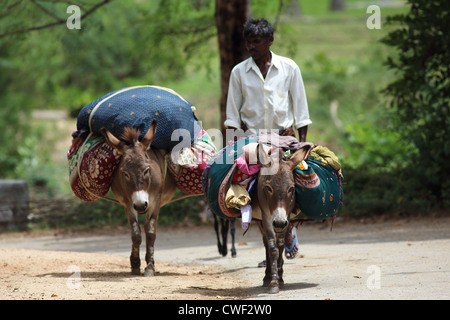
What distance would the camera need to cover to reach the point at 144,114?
7254mm

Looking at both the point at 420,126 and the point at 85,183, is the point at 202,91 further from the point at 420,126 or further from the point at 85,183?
the point at 85,183

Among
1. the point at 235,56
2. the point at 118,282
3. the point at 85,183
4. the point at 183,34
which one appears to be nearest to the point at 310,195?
the point at 118,282

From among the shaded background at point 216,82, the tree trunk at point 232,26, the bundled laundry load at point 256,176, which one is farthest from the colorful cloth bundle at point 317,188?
the tree trunk at point 232,26

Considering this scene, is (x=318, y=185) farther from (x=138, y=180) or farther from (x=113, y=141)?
(x=113, y=141)

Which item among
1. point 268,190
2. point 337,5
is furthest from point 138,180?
point 337,5

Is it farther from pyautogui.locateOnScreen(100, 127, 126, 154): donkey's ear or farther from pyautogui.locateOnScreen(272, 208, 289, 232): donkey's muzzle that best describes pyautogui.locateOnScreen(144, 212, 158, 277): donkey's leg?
pyautogui.locateOnScreen(272, 208, 289, 232): donkey's muzzle

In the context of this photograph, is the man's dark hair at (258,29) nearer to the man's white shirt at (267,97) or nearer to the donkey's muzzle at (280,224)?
the man's white shirt at (267,97)

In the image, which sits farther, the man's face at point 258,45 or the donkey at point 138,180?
the donkey at point 138,180

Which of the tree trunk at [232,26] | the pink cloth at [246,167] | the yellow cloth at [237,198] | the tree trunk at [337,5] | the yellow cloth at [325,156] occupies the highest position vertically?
the tree trunk at [337,5]

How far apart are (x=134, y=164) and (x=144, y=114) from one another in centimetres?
63

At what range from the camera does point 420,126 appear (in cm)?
1165

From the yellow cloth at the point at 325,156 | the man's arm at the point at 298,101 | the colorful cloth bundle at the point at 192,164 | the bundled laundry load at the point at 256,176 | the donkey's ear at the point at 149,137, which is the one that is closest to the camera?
the bundled laundry load at the point at 256,176

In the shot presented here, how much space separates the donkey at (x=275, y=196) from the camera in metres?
5.70

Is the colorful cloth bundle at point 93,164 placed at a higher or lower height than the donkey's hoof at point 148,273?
higher
